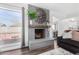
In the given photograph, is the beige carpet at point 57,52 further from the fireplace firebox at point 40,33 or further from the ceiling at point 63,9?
the ceiling at point 63,9

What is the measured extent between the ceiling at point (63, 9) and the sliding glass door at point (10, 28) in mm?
528

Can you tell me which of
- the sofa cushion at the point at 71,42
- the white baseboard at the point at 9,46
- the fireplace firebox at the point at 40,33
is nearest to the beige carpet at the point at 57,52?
the sofa cushion at the point at 71,42

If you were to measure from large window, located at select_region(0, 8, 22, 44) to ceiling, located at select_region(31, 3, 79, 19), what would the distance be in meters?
0.52

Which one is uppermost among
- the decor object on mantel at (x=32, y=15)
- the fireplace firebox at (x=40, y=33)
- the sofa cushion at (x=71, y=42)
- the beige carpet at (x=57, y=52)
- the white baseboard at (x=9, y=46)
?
the decor object on mantel at (x=32, y=15)

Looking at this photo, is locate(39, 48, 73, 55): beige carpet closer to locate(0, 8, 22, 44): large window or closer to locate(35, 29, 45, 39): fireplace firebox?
locate(35, 29, 45, 39): fireplace firebox

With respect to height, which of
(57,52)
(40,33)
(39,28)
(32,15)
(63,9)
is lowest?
(57,52)

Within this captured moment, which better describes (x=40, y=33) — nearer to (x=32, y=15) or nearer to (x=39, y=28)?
(x=39, y=28)

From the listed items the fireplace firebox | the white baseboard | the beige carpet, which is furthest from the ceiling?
the white baseboard

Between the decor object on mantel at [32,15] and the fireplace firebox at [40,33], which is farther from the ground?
the decor object on mantel at [32,15]

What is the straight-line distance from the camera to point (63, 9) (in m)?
2.24

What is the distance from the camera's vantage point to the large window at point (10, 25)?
214 cm

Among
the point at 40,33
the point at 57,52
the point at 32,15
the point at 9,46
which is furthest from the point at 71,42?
the point at 9,46

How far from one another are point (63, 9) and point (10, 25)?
121 cm

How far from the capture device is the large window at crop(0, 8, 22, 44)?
2145mm
